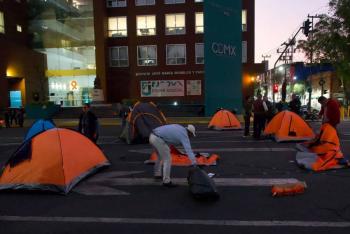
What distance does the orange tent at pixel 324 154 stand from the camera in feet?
27.1

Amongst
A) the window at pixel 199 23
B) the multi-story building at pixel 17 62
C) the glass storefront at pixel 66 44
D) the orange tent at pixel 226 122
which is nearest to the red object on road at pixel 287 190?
the orange tent at pixel 226 122

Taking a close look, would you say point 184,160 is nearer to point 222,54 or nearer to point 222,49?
point 222,54

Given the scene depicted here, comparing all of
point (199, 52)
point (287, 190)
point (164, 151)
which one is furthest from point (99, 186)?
point (199, 52)

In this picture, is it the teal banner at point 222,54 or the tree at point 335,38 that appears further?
the tree at point 335,38

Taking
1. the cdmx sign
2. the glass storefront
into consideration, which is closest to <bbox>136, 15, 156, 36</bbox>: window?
the glass storefront

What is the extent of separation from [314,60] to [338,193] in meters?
29.2

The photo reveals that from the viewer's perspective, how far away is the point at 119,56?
3953 centimetres

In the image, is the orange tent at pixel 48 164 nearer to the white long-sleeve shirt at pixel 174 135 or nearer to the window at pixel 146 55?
the white long-sleeve shirt at pixel 174 135

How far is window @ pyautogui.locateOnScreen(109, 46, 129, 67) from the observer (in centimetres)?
3934

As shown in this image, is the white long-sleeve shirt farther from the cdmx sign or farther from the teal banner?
the cdmx sign

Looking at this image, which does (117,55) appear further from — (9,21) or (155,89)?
(9,21)

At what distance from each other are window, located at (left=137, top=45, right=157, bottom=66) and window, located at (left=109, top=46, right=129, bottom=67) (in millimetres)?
1485

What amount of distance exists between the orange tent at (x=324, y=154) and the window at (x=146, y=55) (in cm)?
3075

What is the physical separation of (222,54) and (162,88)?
48.5 feet
